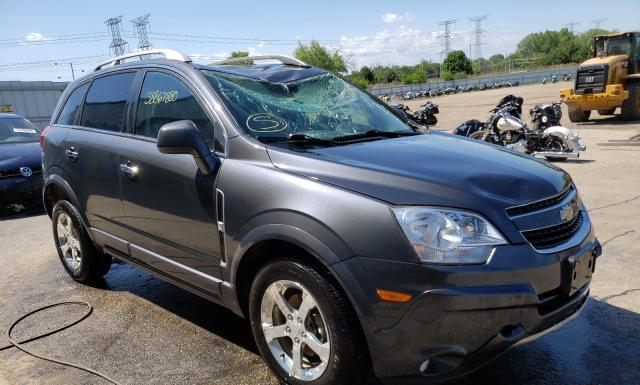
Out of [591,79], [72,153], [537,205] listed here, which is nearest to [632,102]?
[591,79]

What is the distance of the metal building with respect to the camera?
97.9 feet

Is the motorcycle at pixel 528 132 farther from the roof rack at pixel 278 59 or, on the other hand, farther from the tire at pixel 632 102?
the roof rack at pixel 278 59

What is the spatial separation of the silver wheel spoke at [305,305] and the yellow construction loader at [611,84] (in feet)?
55.1

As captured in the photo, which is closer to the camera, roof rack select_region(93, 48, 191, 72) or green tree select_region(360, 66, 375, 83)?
roof rack select_region(93, 48, 191, 72)

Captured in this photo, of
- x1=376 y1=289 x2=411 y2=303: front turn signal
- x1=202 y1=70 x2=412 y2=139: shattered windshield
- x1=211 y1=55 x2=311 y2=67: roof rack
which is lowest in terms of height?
x1=376 y1=289 x2=411 y2=303: front turn signal

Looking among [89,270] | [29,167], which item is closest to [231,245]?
[89,270]

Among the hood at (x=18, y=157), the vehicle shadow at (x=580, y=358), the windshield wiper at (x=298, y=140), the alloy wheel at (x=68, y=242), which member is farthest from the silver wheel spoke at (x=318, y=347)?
the hood at (x=18, y=157)

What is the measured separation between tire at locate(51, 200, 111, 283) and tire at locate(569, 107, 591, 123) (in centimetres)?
1667

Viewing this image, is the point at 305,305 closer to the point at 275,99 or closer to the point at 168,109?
the point at 275,99

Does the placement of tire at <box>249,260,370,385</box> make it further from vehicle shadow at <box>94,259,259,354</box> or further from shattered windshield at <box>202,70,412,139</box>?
shattered windshield at <box>202,70,412,139</box>

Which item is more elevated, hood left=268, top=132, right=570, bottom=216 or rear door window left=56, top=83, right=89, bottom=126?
rear door window left=56, top=83, right=89, bottom=126

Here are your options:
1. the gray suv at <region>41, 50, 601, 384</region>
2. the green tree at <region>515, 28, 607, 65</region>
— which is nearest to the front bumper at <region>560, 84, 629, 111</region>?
the gray suv at <region>41, 50, 601, 384</region>

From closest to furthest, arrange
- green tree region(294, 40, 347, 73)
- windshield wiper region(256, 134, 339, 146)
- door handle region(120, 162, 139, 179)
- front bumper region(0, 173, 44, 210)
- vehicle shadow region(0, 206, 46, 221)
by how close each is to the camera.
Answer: windshield wiper region(256, 134, 339, 146) < door handle region(120, 162, 139, 179) < front bumper region(0, 173, 44, 210) < vehicle shadow region(0, 206, 46, 221) < green tree region(294, 40, 347, 73)

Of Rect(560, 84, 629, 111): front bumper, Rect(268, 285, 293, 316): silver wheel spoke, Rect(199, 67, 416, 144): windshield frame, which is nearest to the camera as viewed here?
Rect(268, 285, 293, 316): silver wheel spoke
